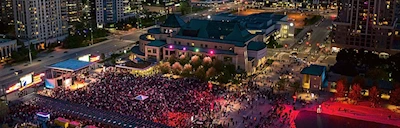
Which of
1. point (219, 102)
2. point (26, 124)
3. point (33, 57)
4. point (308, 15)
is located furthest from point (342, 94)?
point (308, 15)

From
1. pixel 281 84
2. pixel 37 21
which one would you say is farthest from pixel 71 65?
pixel 281 84

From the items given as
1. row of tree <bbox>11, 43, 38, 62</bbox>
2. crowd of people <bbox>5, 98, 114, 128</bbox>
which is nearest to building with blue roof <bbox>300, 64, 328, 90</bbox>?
crowd of people <bbox>5, 98, 114, 128</bbox>

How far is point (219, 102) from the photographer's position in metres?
45.4

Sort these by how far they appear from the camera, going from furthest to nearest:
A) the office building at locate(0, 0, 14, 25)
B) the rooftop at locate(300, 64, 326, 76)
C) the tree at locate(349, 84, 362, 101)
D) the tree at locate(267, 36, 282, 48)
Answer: the office building at locate(0, 0, 14, 25) → the tree at locate(267, 36, 282, 48) → the rooftop at locate(300, 64, 326, 76) → the tree at locate(349, 84, 362, 101)

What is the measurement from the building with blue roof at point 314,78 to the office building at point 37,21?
141 feet

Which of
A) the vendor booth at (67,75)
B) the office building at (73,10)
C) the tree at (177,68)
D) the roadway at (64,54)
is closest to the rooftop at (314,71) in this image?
the tree at (177,68)

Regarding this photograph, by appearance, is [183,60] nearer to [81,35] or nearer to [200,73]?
[200,73]

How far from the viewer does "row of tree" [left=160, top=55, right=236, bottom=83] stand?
172 ft

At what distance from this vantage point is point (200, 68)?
53.4 metres

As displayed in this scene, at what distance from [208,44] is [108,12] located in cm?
3947

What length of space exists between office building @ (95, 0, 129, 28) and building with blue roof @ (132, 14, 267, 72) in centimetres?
2910

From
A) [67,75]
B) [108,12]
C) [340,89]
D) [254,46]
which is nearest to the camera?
[340,89]

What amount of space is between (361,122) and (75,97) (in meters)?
27.9

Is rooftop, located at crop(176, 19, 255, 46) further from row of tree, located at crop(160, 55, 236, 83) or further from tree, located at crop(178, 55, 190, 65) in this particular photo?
tree, located at crop(178, 55, 190, 65)
